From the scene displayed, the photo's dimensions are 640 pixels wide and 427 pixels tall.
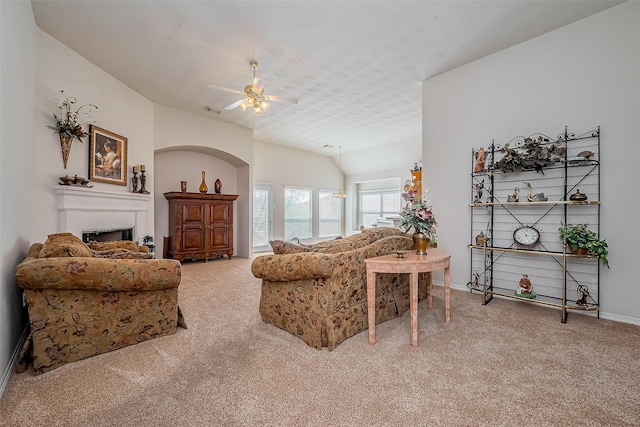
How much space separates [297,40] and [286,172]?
5076 millimetres

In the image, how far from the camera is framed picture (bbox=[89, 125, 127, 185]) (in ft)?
12.7

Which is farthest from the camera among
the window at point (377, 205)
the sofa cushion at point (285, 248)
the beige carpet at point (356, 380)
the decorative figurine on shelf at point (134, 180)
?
the window at point (377, 205)

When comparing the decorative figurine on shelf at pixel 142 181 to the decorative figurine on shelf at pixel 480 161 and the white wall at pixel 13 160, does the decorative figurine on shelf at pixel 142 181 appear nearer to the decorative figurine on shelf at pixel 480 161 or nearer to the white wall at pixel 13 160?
the white wall at pixel 13 160

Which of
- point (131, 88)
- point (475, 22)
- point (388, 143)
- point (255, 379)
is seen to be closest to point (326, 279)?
point (255, 379)

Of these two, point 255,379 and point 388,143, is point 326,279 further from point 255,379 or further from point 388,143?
point 388,143

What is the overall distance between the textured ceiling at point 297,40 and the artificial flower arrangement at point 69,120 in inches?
26.1

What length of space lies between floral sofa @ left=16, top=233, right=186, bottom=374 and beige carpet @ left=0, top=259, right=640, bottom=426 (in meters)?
0.11

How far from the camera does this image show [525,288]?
10.5 ft

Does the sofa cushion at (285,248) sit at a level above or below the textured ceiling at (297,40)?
below

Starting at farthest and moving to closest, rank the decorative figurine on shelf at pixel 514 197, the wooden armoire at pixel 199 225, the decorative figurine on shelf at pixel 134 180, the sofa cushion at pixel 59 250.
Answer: the wooden armoire at pixel 199 225
the decorative figurine on shelf at pixel 134 180
the decorative figurine on shelf at pixel 514 197
the sofa cushion at pixel 59 250

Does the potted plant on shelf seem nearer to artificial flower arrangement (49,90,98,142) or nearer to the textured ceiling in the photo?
the textured ceiling

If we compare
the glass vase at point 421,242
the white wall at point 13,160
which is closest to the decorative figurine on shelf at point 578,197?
the glass vase at point 421,242

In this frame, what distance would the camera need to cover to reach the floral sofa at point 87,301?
1.92m

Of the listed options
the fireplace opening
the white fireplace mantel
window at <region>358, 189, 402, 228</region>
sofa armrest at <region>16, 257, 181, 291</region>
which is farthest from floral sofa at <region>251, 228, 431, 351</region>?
window at <region>358, 189, 402, 228</region>
